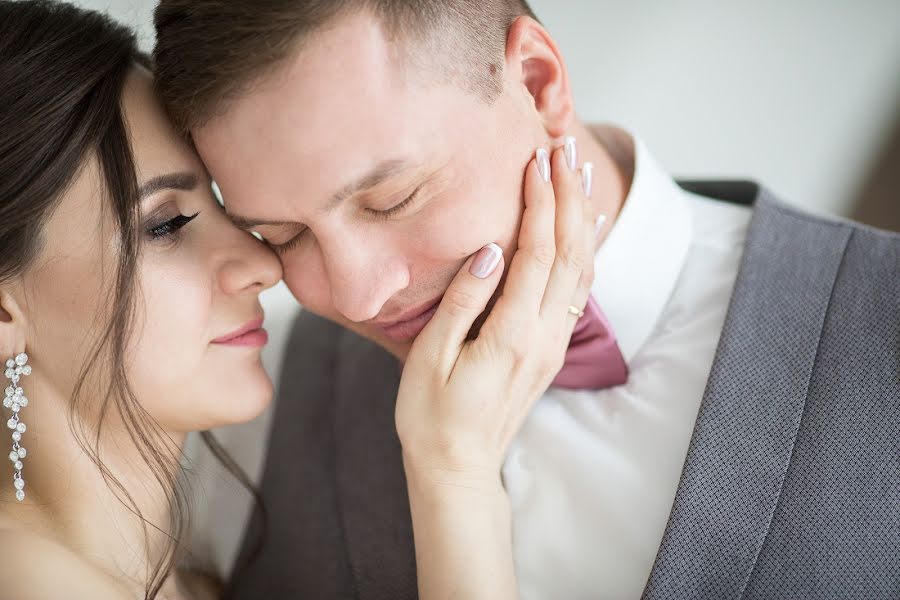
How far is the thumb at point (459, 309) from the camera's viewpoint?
1270 mm

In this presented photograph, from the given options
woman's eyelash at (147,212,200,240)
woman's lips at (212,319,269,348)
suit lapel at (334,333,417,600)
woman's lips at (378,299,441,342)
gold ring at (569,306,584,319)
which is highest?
woman's eyelash at (147,212,200,240)

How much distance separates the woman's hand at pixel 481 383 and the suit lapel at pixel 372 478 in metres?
0.22

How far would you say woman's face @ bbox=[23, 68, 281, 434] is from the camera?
3.99 feet

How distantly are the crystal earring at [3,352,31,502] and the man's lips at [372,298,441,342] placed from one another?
583 millimetres

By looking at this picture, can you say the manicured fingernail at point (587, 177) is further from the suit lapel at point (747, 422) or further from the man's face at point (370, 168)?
the suit lapel at point (747, 422)

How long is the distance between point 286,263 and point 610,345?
61cm

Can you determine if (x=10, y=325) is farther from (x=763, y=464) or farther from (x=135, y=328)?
(x=763, y=464)

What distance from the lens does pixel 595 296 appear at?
4.97 feet

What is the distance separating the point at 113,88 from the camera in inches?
49.3

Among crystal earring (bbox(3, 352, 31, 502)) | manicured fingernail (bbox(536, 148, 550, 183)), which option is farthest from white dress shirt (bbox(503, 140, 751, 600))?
crystal earring (bbox(3, 352, 31, 502))

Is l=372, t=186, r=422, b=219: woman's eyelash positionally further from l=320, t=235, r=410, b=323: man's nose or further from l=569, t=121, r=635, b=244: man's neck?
l=569, t=121, r=635, b=244: man's neck

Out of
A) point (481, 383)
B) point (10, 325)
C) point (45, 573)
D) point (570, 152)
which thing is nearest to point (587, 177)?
point (570, 152)

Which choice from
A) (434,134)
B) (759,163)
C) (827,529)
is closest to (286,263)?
(434,134)

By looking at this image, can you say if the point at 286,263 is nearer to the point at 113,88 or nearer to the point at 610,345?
the point at 113,88
